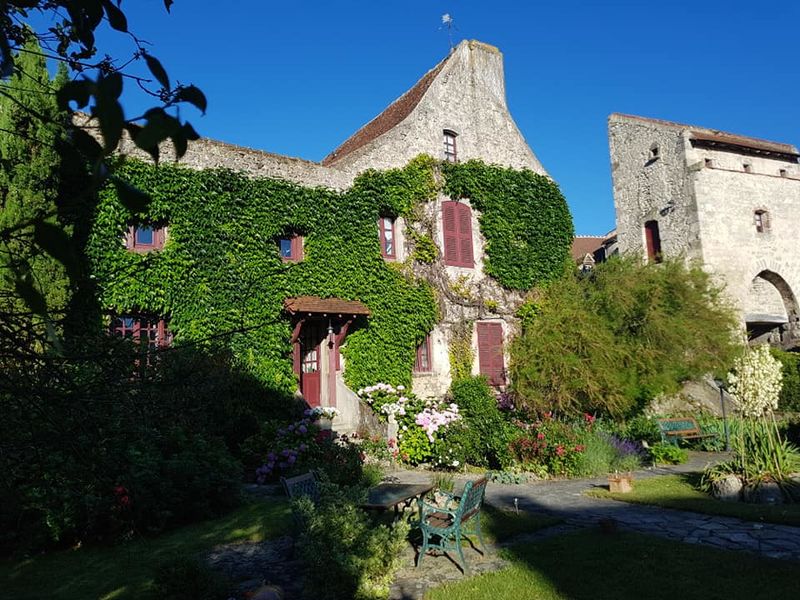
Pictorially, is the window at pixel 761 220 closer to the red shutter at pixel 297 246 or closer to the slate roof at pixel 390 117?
the slate roof at pixel 390 117

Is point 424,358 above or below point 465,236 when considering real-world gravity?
below

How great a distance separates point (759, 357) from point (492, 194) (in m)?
10.8

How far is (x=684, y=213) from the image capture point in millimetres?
23953

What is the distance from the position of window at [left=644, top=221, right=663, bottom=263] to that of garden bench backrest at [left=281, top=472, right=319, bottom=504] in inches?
847

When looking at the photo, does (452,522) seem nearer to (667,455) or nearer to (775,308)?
(667,455)

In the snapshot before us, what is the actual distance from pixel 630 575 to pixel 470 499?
5.73ft

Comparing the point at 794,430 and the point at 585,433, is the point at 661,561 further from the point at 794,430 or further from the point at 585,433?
the point at 794,430

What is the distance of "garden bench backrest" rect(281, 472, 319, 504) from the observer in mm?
7270

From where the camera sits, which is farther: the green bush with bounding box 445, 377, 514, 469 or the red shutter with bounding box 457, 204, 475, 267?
the red shutter with bounding box 457, 204, 475, 267

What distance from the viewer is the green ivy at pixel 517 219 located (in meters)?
18.6

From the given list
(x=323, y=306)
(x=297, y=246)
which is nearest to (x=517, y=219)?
(x=297, y=246)

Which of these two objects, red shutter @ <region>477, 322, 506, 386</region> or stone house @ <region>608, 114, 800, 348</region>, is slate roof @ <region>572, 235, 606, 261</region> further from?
red shutter @ <region>477, 322, 506, 386</region>

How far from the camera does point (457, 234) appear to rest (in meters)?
18.2

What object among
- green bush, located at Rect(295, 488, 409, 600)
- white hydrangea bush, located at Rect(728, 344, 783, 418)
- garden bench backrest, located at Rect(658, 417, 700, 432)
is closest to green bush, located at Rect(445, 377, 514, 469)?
garden bench backrest, located at Rect(658, 417, 700, 432)
